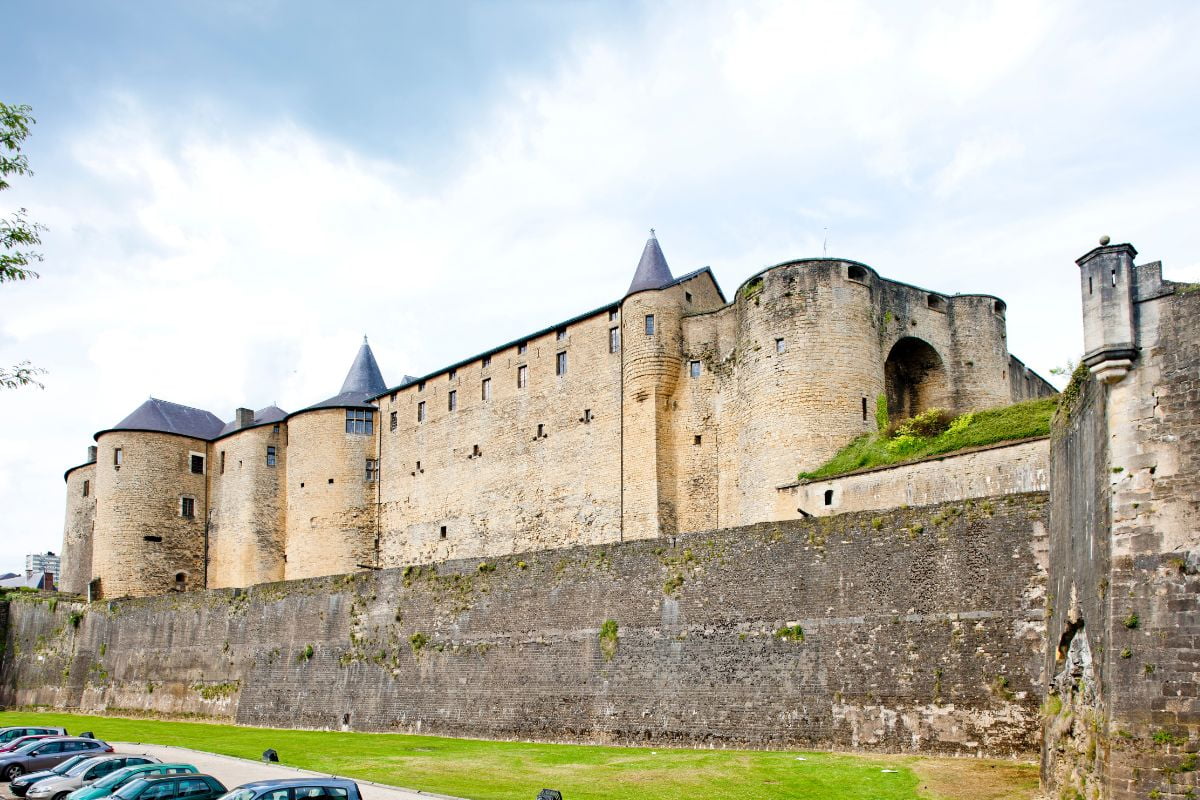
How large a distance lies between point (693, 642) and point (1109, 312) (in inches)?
543

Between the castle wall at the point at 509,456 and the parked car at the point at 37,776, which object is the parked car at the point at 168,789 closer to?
the parked car at the point at 37,776

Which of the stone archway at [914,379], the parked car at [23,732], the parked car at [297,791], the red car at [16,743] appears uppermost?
the stone archway at [914,379]

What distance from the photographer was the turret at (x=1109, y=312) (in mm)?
14703

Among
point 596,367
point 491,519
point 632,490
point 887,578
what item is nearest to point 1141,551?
point 887,578

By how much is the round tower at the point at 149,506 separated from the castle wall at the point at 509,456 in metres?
12.0

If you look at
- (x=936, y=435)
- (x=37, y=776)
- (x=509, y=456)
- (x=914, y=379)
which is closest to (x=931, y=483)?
(x=936, y=435)

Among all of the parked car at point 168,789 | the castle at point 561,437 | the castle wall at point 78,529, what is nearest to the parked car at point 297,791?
the parked car at point 168,789

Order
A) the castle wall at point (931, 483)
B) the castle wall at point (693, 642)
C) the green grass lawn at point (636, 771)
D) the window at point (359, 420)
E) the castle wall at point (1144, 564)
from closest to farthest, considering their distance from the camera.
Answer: the castle wall at point (1144, 564) → the green grass lawn at point (636, 771) → the castle wall at point (693, 642) → the castle wall at point (931, 483) → the window at point (359, 420)

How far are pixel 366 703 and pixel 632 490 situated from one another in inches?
503

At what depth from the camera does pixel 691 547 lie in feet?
87.3

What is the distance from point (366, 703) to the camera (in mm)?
33969

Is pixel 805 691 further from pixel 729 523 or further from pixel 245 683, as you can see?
pixel 245 683

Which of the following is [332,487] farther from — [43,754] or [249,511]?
[43,754]

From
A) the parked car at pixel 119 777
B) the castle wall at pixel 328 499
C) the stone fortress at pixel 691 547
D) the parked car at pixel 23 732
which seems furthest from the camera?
the castle wall at pixel 328 499
